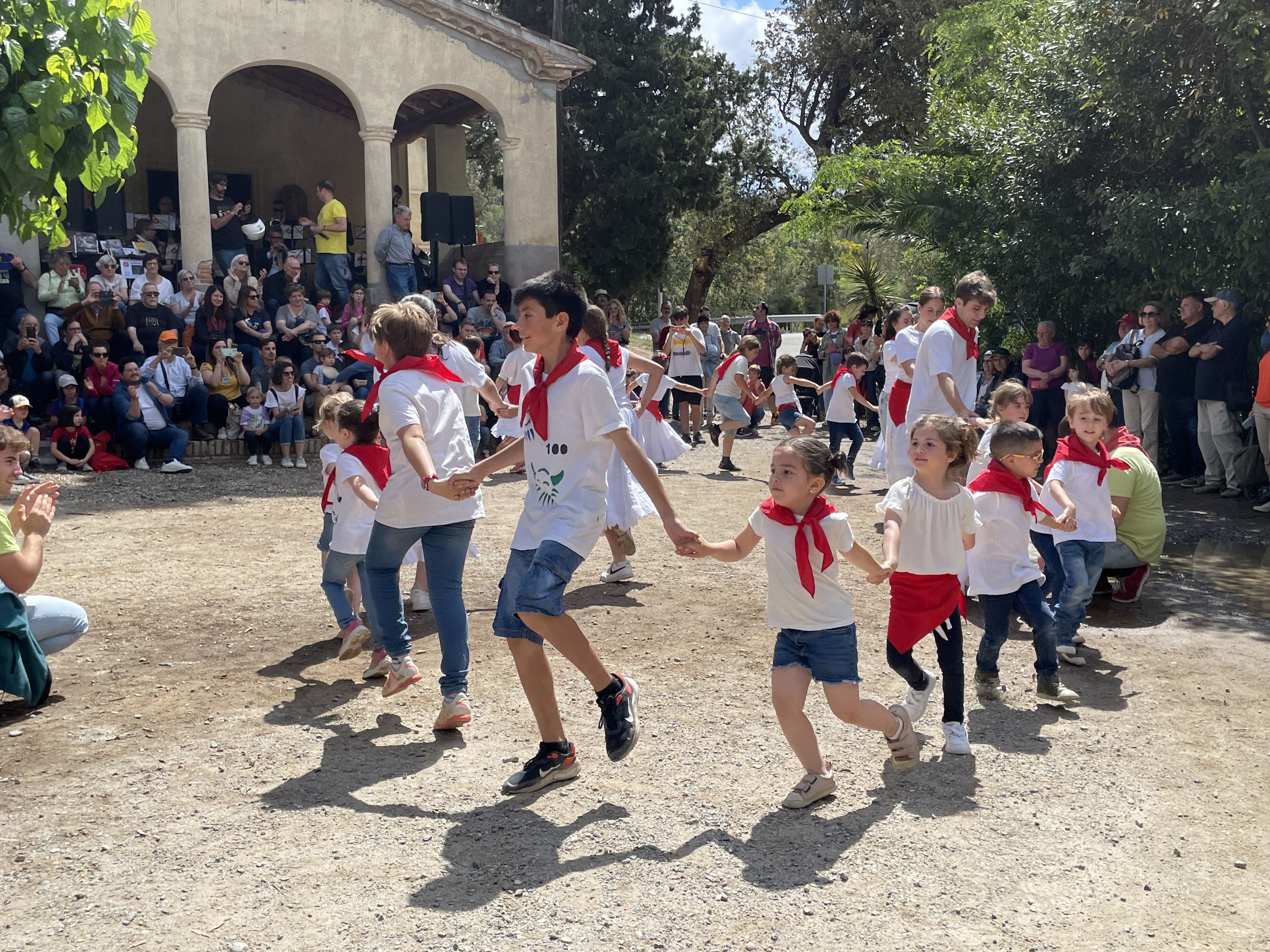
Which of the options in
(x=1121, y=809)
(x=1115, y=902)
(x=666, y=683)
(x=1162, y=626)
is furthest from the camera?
(x=1162, y=626)

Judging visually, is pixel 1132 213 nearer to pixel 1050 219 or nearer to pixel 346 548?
pixel 1050 219

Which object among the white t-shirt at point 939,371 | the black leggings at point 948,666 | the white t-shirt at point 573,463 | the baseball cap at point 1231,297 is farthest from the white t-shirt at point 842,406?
the white t-shirt at point 573,463

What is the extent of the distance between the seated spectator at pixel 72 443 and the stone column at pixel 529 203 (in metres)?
7.54

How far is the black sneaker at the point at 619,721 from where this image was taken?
4.48 m

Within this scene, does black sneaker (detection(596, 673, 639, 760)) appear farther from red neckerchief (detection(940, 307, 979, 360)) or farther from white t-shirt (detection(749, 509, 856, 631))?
Answer: red neckerchief (detection(940, 307, 979, 360))

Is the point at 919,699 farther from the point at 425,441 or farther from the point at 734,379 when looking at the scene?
the point at 734,379

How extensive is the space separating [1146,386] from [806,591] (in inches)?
393

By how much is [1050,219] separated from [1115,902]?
11231 mm

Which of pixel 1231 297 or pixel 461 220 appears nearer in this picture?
pixel 1231 297

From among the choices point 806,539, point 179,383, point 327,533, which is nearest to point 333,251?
point 179,383

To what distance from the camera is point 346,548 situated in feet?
19.9

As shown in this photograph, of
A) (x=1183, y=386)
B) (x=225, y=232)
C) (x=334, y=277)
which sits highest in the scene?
(x=225, y=232)

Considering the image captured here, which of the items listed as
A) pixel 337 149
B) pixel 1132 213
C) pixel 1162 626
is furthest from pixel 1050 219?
pixel 337 149

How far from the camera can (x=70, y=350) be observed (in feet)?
44.9
